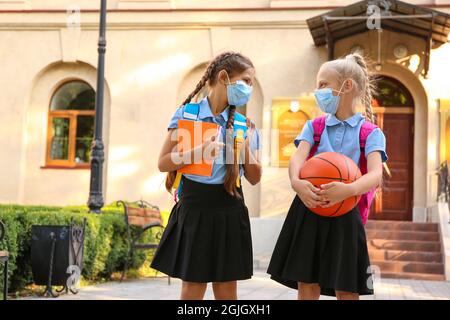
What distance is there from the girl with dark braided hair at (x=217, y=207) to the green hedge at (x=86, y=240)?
4024 millimetres

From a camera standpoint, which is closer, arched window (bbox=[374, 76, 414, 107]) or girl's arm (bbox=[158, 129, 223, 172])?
girl's arm (bbox=[158, 129, 223, 172])

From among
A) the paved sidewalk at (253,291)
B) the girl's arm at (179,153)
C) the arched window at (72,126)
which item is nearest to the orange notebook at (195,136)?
the girl's arm at (179,153)

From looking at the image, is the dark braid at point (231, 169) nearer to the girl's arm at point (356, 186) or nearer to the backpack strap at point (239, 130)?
the backpack strap at point (239, 130)

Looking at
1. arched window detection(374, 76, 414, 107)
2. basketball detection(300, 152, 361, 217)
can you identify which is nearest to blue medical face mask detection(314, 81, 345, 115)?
basketball detection(300, 152, 361, 217)

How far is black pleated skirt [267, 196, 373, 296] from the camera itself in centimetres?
370

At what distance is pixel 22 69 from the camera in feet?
56.3

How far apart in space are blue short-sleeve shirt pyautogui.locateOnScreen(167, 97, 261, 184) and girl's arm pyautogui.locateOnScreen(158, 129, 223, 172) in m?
0.08

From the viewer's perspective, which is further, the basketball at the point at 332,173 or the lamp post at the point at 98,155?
the lamp post at the point at 98,155

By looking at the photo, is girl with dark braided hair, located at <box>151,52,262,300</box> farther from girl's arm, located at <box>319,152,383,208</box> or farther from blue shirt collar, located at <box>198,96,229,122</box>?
girl's arm, located at <box>319,152,383,208</box>

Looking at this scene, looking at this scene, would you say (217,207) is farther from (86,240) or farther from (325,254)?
(86,240)

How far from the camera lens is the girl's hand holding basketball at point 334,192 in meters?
3.58

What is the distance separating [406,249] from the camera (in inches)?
533

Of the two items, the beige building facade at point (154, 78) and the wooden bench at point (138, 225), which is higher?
the beige building facade at point (154, 78)

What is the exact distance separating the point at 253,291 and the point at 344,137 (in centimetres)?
577
